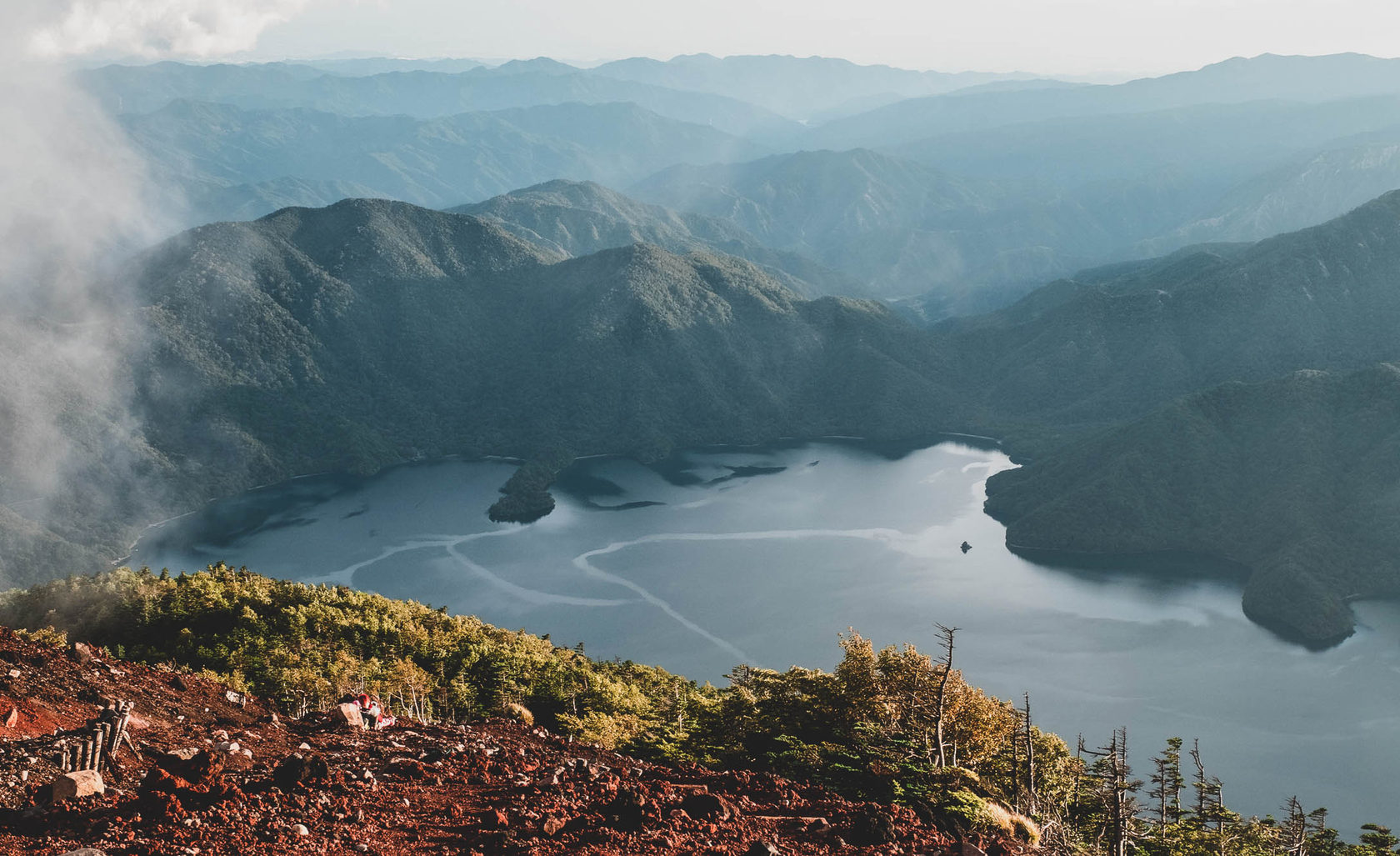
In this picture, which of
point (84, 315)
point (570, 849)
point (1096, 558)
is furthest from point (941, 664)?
point (84, 315)

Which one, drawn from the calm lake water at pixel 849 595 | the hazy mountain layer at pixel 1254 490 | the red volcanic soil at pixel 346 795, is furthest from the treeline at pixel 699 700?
the hazy mountain layer at pixel 1254 490

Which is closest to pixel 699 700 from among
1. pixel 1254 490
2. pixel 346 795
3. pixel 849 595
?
pixel 346 795

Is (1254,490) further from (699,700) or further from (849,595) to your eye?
(699,700)

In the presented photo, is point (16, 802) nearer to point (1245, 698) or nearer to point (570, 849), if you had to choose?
point (570, 849)

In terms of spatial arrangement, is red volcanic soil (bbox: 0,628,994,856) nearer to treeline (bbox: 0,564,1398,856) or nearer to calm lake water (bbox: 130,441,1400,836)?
treeline (bbox: 0,564,1398,856)

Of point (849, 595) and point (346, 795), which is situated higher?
point (849, 595)

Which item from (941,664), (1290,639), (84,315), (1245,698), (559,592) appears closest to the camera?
(941,664)

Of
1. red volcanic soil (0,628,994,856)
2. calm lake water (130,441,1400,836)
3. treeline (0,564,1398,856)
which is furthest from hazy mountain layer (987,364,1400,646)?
red volcanic soil (0,628,994,856)
